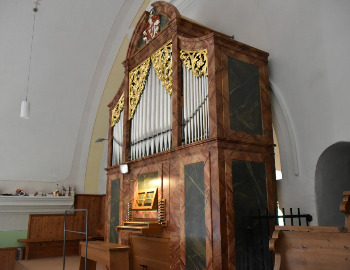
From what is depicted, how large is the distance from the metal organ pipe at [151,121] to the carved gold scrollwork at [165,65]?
0.13 meters

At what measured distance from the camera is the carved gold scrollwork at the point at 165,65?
19.4 ft

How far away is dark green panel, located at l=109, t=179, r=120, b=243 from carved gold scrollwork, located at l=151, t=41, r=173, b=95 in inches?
92.5

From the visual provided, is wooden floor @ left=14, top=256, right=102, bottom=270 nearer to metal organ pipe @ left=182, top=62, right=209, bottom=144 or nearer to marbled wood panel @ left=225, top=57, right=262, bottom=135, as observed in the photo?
metal organ pipe @ left=182, top=62, right=209, bottom=144

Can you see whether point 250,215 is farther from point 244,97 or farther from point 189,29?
point 189,29

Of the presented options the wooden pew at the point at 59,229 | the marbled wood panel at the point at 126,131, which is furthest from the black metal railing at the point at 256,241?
the wooden pew at the point at 59,229

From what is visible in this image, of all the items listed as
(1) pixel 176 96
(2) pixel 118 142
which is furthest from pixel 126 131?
(1) pixel 176 96

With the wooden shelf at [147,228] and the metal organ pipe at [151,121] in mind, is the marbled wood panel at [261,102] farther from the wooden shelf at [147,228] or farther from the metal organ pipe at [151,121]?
the wooden shelf at [147,228]

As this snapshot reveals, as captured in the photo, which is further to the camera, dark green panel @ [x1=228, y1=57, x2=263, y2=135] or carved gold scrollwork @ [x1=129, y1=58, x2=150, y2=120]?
carved gold scrollwork @ [x1=129, y1=58, x2=150, y2=120]

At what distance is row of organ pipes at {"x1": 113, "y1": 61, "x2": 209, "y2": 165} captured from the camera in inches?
203

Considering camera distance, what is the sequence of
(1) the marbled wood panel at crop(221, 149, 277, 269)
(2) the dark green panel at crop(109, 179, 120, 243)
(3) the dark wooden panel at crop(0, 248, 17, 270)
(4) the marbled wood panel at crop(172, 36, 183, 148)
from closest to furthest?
(1) the marbled wood panel at crop(221, 149, 277, 269) → (4) the marbled wood panel at crop(172, 36, 183, 148) → (2) the dark green panel at crop(109, 179, 120, 243) → (3) the dark wooden panel at crop(0, 248, 17, 270)

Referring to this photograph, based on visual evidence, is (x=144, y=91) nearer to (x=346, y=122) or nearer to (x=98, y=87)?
(x=346, y=122)

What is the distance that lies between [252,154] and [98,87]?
7.05 metres

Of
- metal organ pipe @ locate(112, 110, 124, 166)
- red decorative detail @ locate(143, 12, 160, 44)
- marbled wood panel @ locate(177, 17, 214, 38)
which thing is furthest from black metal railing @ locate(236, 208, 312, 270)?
red decorative detail @ locate(143, 12, 160, 44)

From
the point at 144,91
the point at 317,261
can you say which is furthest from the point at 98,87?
the point at 317,261
